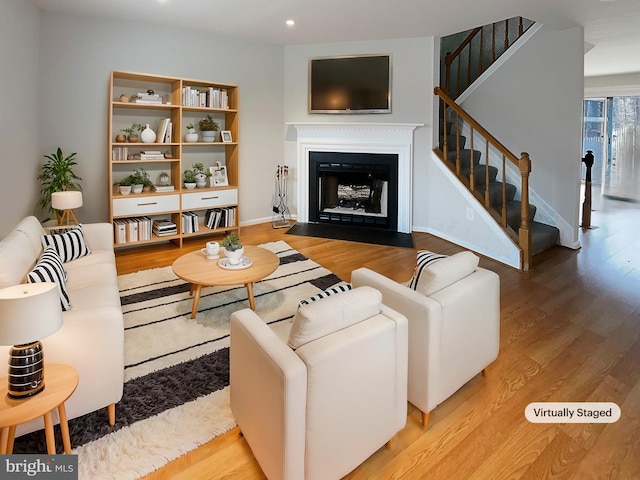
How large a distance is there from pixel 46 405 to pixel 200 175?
4.03 metres

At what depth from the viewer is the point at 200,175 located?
5.27 m

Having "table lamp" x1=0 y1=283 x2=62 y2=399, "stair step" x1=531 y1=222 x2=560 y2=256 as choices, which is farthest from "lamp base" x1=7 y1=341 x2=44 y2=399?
"stair step" x1=531 y1=222 x2=560 y2=256

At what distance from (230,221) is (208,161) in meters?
0.88

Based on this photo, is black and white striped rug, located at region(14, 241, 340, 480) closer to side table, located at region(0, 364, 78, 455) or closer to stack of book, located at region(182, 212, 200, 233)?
side table, located at region(0, 364, 78, 455)

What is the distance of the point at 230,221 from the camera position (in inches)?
216

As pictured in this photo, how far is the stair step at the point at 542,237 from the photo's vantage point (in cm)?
477

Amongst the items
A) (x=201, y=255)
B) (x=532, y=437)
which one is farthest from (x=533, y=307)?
(x=201, y=255)

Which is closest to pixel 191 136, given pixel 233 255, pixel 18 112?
pixel 18 112

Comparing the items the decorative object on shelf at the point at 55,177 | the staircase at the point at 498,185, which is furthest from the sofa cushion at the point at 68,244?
the staircase at the point at 498,185

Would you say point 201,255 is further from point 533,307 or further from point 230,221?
point 533,307

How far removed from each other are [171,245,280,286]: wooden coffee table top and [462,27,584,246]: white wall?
379 cm

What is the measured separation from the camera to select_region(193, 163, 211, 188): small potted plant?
5258 mm

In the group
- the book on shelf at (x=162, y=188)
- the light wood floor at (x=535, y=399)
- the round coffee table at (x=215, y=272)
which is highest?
the book on shelf at (x=162, y=188)

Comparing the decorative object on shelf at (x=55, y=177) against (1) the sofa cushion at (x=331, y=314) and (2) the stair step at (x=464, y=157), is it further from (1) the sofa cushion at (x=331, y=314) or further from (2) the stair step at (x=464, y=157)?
(2) the stair step at (x=464, y=157)
